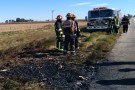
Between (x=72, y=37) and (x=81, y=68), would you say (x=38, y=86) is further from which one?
(x=72, y=37)

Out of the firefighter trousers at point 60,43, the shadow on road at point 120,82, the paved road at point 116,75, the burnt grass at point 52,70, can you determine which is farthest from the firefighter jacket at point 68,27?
the shadow on road at point 120,82

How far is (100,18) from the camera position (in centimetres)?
3431

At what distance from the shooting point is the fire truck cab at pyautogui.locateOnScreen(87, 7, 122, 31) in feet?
112

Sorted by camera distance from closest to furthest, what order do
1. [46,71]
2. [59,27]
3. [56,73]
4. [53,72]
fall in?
[56,73] → [53,72] → [46,71] → [59,27]

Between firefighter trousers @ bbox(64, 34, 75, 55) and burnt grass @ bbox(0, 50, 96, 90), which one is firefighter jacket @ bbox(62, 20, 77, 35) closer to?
firefighter trousers @ bbox(64, 34, 75, 55)

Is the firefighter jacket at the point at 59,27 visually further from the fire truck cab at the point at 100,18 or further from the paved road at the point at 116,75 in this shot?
the fire truck cab at the point at 100,18

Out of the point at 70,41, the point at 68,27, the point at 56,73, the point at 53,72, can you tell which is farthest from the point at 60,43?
the point at 56,73

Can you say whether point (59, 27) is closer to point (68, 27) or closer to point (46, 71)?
point (68, 27)

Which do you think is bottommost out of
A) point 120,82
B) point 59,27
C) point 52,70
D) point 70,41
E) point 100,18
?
point 52,70

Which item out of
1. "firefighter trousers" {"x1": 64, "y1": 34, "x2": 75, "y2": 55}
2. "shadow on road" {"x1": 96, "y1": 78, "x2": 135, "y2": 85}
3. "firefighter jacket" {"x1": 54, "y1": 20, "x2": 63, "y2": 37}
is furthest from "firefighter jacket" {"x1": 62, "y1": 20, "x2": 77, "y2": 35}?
"shadow on road" {"x1": 96, "y1": 78, "x2": 135, "y2": 85}

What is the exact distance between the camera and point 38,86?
367 inches

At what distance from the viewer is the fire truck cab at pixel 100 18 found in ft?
112

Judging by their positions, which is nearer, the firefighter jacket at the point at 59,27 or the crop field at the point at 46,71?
the crop field at the point at 46,71

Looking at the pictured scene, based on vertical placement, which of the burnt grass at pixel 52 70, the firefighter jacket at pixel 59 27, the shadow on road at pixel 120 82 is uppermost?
the firefighter jacket at pixel 59 27
